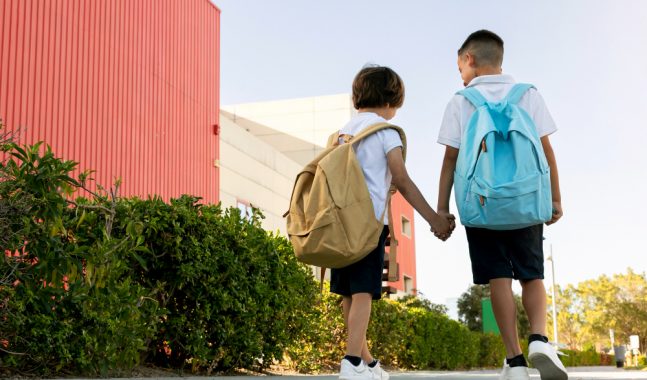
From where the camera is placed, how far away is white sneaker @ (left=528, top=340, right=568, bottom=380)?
3717mm

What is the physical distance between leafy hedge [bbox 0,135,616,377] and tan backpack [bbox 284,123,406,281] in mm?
1545

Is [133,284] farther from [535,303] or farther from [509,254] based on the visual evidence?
[535,303]

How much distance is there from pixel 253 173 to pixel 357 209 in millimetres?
23556

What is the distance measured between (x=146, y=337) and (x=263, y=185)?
22.3 m

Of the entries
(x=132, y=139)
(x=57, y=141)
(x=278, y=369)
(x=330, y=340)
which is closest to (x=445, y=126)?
(x=278, y=369)

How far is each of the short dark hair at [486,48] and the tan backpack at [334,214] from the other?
809mm

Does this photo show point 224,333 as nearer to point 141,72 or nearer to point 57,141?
point 57,141

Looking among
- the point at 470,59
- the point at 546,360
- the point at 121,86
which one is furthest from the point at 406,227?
the point at 546,360

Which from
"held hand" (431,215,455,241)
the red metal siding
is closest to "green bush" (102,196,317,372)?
"held hand" (431,215,455,241)

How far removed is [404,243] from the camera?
1576 inches

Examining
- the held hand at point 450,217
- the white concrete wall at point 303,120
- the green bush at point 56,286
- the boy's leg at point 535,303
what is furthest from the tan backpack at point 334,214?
the white concrete wall at point 303,120

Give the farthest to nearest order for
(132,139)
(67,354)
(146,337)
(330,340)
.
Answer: (132,139)
(330,340)
(146,337)
(67,354)

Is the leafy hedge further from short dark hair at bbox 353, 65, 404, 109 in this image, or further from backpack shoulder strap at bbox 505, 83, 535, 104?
backpack shoulder strap at bbox 505, 83, 535, 104

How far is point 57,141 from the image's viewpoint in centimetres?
1445
